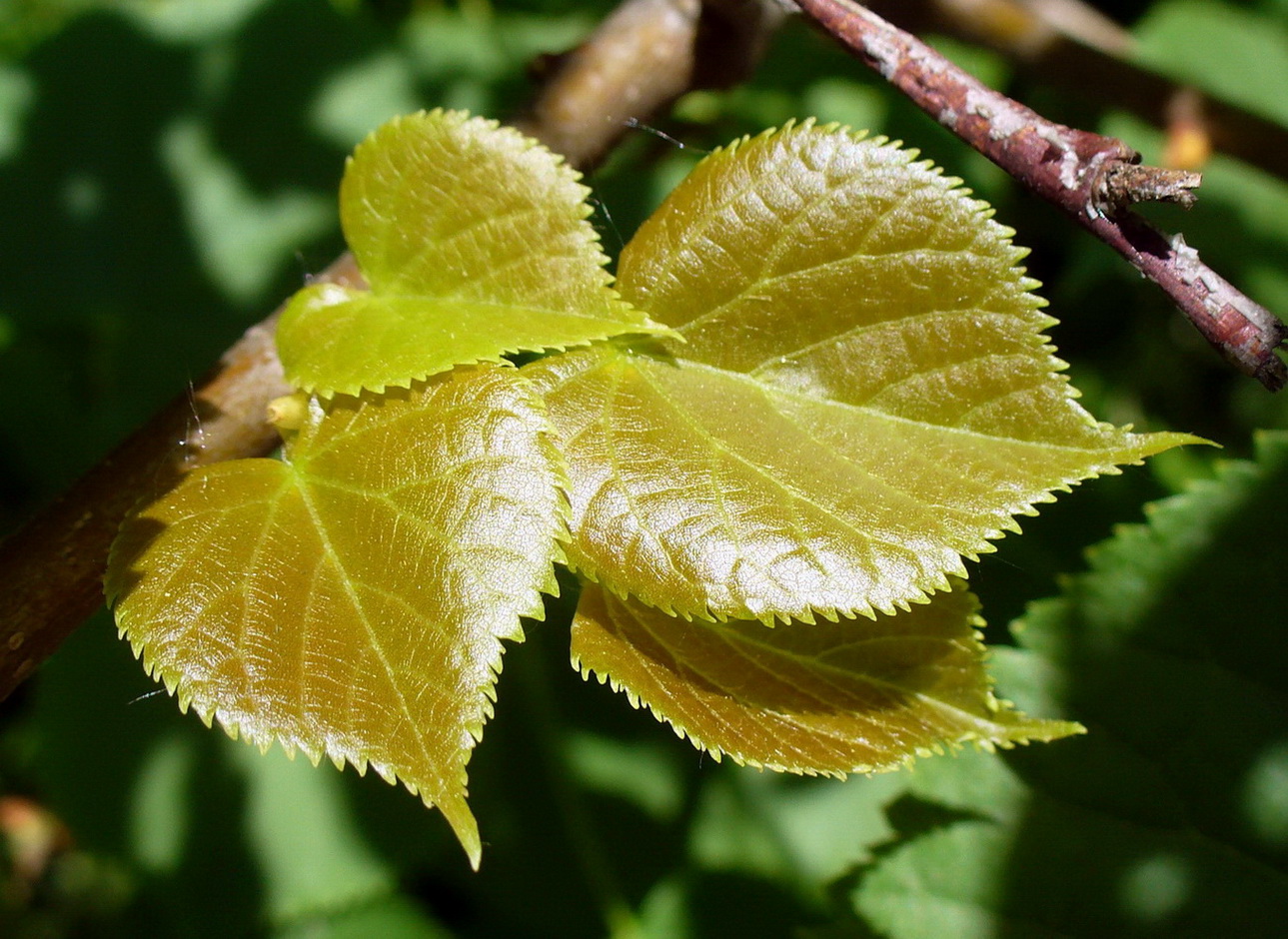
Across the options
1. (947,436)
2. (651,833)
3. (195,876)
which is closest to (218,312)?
(195,876)

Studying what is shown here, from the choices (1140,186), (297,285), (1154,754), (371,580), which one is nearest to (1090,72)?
(1154,754)

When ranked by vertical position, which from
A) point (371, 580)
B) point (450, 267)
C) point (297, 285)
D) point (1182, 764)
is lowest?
point (1182, 764)

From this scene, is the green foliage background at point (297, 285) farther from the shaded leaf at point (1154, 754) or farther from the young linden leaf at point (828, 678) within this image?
the young linden leaf at point (828, 678)

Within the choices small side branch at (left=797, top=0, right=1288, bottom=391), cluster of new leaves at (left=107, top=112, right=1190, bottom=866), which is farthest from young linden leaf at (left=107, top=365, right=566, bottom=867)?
small side branch at (left=797, top=0, right=1288, bottom=391)

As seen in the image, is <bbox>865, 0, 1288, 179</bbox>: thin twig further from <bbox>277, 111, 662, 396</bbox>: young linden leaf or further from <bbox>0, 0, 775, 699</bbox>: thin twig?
<bbox>277, 111, 662, 396</bbox>: young linden leaf

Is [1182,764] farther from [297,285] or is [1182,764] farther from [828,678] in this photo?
[297,285]

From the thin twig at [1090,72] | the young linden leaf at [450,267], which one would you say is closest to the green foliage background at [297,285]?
the thin twig at [1090,72]
